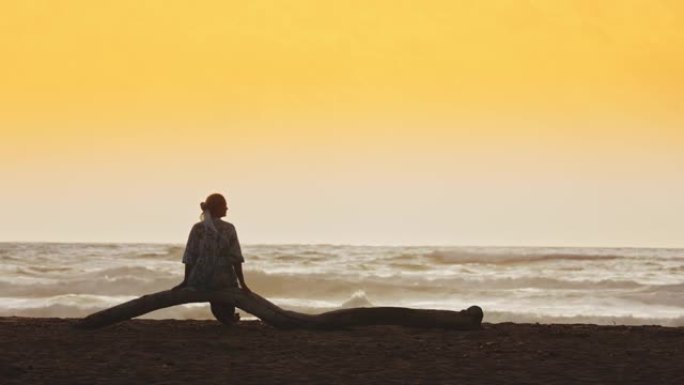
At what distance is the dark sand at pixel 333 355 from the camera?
8.92m

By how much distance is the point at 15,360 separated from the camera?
976 cm

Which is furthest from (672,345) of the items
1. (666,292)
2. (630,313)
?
(666,292)

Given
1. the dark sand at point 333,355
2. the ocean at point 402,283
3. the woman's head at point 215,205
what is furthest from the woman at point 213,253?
the ocean at point 402,283

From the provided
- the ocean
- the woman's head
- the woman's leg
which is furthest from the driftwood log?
the ocean

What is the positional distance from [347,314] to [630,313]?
12994mm

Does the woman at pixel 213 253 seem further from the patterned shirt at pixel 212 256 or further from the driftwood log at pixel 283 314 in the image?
the driftwood log at pixel 283 314

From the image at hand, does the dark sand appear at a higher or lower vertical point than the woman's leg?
lower

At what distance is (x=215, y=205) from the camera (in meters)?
12.3

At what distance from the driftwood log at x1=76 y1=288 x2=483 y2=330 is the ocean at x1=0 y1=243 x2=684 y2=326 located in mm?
8305

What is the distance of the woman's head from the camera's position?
12.3m

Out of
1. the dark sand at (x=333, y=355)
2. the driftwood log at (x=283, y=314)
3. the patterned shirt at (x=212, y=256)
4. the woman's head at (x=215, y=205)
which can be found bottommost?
the dark sand at (x=333, y=355)

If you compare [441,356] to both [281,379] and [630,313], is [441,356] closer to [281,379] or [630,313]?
[281,379]

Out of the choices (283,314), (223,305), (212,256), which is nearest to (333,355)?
(283,314)

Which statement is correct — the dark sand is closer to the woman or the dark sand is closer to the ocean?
the woman
